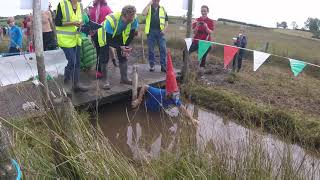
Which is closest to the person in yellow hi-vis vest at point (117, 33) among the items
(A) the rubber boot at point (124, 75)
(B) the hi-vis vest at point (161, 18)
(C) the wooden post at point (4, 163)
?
(A) the rubber boot at point (124, 75)

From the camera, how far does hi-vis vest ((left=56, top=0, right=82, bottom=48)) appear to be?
646cm

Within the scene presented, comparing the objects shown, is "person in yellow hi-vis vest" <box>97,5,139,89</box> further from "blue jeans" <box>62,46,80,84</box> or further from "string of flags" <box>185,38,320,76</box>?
"string of flags" <box>185,38,320,76</box>

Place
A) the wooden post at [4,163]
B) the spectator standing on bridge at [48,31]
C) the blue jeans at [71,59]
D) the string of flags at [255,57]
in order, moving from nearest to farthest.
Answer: the wooden post at [4,163] → the blue jeans at [71,59] → the string of flags at [255,57] → the spectator standing on bridge at [48,31]

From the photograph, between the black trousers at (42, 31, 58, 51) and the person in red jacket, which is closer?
the black trousers at (42, 31, 58, 51)

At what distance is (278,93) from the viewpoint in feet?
27.3

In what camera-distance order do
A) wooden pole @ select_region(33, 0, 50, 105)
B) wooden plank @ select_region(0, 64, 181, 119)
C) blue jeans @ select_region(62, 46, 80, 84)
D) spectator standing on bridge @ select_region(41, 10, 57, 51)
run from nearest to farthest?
wooden pole @ select_region(33, 0, 50, 105), wooden plank @ select_region(0, 64, 181, 119), blue jeans @ select_region(62, 46, 80, 84), spectator standing on bridge @ select_region(41, 10, 57, 51)

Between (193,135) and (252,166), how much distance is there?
1.98 ft

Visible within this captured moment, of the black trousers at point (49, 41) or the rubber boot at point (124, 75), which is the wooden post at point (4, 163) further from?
the black trousers at point (49, 41)

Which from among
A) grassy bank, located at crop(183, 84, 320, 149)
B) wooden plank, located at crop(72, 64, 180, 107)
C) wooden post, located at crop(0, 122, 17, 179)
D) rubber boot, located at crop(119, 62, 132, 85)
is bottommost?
grassy bank, located at crop(183, 84, 320, 149)

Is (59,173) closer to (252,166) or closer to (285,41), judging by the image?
(252,166)

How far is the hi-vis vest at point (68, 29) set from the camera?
6457 mm

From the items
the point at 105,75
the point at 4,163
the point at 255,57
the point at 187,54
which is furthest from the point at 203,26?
the point at 4,163

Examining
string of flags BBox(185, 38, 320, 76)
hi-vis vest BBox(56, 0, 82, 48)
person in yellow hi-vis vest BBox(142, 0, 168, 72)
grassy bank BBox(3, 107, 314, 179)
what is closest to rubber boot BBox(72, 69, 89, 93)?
hi-vis vest BBox(56, 0, 82, 48)

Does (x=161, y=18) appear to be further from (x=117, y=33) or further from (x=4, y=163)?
(x=4, y=163)
